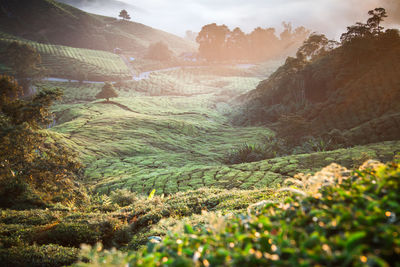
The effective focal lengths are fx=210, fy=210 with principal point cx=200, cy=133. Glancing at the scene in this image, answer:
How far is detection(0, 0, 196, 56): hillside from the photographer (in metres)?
105

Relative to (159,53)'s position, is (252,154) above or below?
below

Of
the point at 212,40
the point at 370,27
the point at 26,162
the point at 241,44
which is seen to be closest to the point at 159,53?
the point at 212,40

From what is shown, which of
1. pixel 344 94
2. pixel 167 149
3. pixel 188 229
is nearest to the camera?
pixel 188 229

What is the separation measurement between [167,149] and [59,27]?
426 feet

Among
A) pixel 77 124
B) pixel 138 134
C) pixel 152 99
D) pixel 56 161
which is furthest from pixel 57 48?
pixel 56 161

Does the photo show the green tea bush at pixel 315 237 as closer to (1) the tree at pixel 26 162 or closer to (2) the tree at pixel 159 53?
(1) the tree at pixel 26 162

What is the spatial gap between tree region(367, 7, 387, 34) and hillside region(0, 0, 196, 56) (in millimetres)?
113922

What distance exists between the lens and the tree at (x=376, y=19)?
1261 inches

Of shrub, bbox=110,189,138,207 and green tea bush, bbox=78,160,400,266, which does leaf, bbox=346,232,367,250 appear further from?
shrub, bbox=110,189,138,207

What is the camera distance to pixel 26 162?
1165 cm

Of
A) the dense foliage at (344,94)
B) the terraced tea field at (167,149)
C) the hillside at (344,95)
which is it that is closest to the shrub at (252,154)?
the terraced tea field at (167,149)

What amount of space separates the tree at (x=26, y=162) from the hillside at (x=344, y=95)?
24.9 m

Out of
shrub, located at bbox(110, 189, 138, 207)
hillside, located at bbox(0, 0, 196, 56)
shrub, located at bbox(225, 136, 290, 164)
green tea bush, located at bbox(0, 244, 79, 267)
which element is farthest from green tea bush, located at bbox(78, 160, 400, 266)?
hillside, located at bbox(0, 0, 196, 56)

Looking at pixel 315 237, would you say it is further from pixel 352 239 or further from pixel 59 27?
pixel 59 27
